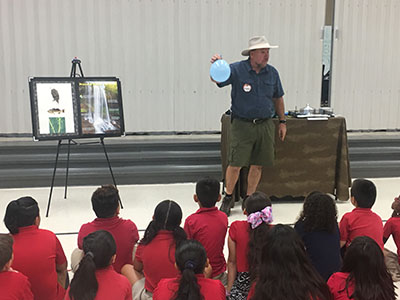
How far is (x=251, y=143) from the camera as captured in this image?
12.5ft

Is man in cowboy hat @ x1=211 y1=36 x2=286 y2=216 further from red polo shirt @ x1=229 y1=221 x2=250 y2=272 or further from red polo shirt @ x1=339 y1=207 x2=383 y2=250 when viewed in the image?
red polo shirt @ x1=229 y1=221 x2=250 y2=272

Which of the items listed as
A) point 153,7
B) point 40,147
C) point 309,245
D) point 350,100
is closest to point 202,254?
point 309,245

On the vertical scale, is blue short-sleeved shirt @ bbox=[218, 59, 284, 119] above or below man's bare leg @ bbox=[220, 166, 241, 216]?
above

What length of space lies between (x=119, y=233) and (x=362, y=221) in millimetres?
1418

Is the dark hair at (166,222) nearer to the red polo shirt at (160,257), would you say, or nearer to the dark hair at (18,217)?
the red polo shirt at (160,257)

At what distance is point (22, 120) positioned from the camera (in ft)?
19.7

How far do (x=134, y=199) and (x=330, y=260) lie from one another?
2.70 m

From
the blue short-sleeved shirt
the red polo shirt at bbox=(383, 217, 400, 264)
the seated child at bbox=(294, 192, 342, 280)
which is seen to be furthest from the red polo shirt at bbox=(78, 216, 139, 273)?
the blue short-sleeved shirt

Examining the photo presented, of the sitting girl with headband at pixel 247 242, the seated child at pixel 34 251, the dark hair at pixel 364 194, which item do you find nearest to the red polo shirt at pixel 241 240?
the sitting girl with headband at pixel 247 242

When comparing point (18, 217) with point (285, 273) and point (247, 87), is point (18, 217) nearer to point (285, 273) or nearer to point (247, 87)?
point (285, 273)

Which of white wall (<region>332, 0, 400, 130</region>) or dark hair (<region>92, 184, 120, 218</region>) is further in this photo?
white wall (<region>332, 0, 400, 130</region>)

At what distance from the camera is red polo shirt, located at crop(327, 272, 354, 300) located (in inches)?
64.8

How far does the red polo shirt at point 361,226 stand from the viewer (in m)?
2.40

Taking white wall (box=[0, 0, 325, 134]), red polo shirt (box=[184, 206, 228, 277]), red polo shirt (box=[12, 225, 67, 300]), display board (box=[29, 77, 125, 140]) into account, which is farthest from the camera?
white wall (box=[0, 0, 325, 134])
